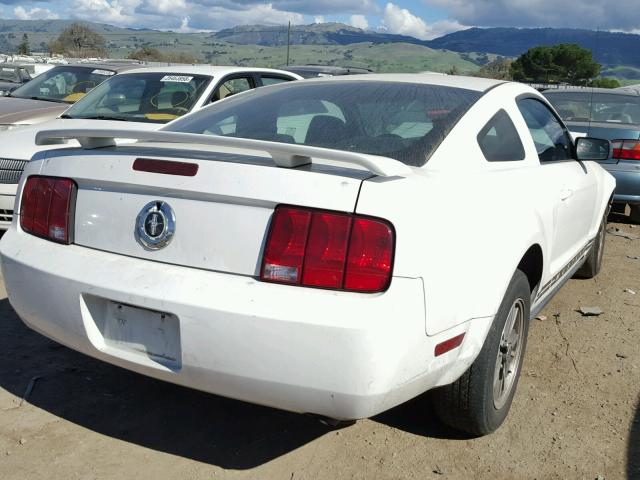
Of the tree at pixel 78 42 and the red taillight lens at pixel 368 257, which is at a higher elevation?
the red taillight lens at pixel 368 257

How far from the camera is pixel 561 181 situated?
3711mm

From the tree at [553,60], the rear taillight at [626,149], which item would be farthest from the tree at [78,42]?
the rear taillight at [626,149]

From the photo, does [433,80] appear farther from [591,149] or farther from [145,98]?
[145,98]

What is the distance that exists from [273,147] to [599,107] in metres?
6.62

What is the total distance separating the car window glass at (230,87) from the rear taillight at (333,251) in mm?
4626

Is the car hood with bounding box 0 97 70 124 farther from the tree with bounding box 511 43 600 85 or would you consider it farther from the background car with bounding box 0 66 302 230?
the tree with bounding box 511 43 600 85

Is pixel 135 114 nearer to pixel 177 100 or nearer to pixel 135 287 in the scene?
pixel 177 100

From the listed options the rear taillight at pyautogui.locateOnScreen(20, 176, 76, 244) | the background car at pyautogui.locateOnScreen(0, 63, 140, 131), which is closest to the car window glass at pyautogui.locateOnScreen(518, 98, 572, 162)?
the rear taillight at pyautogui.locateOnScreen(20, 176, 76, 244)

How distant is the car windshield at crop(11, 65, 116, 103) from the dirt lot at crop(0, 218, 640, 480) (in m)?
5.40

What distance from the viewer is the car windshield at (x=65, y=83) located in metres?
8.53

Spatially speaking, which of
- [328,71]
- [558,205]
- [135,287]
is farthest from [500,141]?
[328,71]

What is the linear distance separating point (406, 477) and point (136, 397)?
1.34 m

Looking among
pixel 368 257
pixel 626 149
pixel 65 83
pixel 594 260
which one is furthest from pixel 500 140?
pixel 65 83

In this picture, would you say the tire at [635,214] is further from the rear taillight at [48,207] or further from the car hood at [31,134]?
the rear taillight at [48,207]
